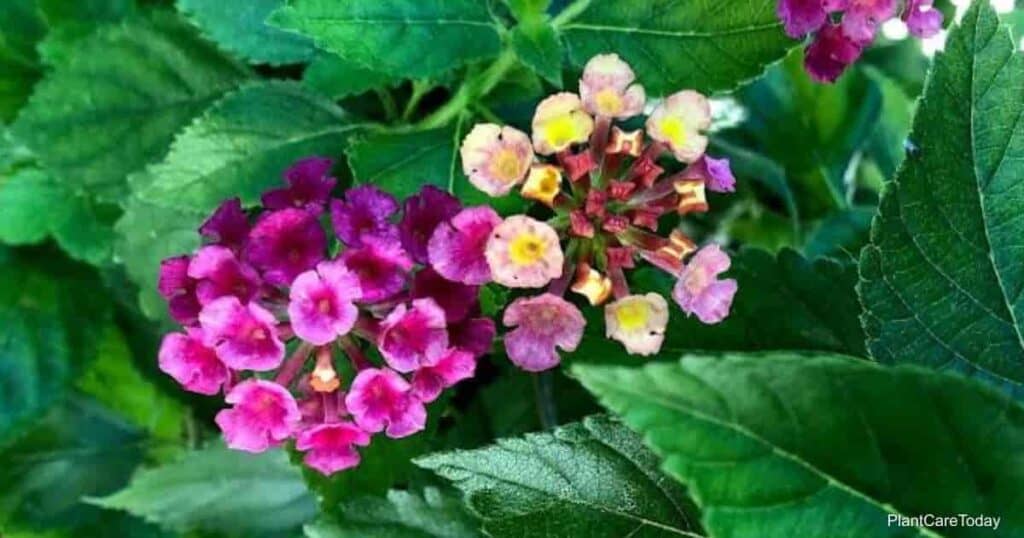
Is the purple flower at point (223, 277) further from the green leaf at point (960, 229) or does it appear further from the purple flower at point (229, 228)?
the green leaf at point (960, 229)

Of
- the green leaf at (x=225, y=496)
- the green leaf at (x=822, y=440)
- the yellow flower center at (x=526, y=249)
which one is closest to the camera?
the green leaf at (x=822, y=440)

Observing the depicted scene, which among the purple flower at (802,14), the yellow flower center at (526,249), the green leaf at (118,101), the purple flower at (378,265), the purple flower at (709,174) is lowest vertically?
the yellow flower center at (526,249)

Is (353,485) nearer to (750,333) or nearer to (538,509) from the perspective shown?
(538,509)

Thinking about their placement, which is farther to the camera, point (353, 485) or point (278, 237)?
point (353, 485)

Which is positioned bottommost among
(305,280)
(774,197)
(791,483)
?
(791,483)

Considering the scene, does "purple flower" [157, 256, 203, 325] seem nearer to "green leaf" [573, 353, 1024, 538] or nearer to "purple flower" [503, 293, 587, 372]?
"purple flower" [503, 293, 587, 372]

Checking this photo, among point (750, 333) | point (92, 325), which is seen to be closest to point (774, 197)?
point (750, 333)

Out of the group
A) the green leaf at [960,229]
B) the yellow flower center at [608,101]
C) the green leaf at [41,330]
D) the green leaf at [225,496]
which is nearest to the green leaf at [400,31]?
the yellow flower center at [608,101]
